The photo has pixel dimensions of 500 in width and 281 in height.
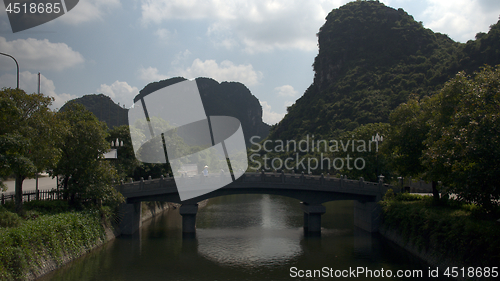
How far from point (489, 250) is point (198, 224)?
25.1 m

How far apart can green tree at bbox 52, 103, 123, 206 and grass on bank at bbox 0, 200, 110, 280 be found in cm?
136

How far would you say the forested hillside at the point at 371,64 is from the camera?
74.6 meters

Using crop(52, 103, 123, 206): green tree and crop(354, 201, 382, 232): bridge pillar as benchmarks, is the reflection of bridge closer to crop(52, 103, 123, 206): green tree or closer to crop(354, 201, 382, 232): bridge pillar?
crop(354, 201, 382, 232): bridge pillar

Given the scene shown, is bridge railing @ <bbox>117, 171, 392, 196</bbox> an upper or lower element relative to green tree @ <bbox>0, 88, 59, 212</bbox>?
lower

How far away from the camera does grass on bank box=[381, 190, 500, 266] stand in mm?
15078

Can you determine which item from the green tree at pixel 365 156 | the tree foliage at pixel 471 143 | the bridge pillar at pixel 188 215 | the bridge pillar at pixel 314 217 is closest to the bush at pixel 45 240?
the bridge pillar at pixel 188 215

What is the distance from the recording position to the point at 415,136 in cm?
2444

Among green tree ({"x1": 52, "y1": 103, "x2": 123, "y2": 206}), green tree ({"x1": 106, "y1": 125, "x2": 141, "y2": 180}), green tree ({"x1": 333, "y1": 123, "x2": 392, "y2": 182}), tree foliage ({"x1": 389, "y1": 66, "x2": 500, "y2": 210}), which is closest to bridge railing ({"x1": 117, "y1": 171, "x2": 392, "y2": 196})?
green tree ({"x1": 106, "y1": 125, "x2": 141, "y2": 180})

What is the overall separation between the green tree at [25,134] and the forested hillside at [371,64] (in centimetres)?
6028

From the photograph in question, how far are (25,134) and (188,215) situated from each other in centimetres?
1447

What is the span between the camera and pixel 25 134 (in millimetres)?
18031

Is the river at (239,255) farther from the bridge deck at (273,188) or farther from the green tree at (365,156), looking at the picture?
the green tree at (365,156)

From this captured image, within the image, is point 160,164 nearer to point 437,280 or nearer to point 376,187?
point 376,187

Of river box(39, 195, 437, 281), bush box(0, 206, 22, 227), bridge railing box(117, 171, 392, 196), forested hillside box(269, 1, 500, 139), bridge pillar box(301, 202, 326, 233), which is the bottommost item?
river box(39, 195, 437, 281)
